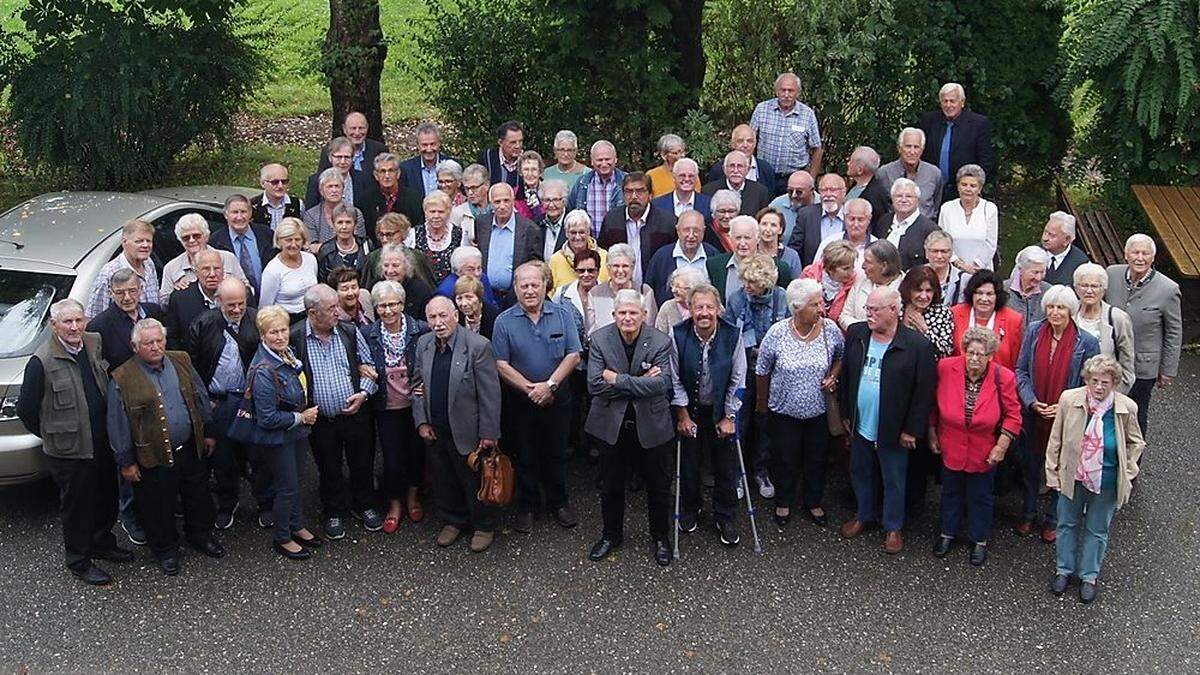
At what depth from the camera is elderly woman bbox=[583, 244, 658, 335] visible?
24.3 ft

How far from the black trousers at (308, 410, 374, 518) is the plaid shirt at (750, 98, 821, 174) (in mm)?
4727

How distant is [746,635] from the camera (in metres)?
6.45

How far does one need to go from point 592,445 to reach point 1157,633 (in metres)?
3.84

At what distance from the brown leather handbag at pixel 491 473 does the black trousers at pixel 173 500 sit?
64.6 inches

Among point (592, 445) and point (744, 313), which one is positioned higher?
point (744, 313)

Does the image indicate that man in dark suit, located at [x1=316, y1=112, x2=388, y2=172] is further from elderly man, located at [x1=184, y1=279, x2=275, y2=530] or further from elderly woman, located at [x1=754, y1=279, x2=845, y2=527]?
elderly woman, located at [x1=754, y1=279, x2=845, y2=527]

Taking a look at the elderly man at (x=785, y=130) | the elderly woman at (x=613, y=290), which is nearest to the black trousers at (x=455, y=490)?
the elderly woman at (x=613, y=290)

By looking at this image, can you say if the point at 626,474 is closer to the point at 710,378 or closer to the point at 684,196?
the point at 710,378

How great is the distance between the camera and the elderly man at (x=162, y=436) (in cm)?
668

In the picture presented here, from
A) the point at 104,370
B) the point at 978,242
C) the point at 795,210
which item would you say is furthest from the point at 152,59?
the point at 978,242

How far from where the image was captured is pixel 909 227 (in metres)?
8.33

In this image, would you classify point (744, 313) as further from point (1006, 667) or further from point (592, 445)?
point (1006, 667)

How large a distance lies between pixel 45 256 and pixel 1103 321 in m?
7.01

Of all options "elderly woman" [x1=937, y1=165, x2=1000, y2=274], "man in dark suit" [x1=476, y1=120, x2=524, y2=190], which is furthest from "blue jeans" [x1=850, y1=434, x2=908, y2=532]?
"man in dark suit" [x1=476, y1=120, x2=524, y2=190]
